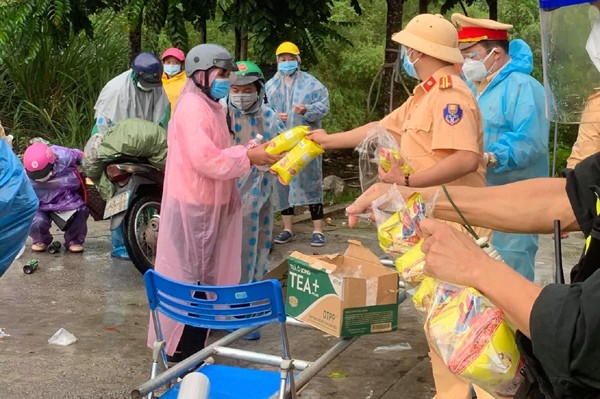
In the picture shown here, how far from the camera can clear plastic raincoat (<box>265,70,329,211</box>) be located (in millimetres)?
7688

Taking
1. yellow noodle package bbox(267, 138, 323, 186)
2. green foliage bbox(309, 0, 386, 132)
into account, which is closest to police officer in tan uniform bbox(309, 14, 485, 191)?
yellow noodle package bbox(267, 138, 323, 186)

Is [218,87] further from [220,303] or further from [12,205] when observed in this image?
[220,303]

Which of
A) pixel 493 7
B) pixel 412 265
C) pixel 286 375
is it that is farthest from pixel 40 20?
pixel 412 265

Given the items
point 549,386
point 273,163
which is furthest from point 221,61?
point 549,386

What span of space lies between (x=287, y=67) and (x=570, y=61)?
574 centimetres

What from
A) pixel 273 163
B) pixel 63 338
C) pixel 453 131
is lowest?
pixel 63 338

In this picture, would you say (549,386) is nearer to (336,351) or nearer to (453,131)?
(336,351)

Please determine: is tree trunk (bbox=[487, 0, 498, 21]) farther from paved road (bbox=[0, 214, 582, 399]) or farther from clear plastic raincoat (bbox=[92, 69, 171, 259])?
clear plastic raincoat (bbox=[92, 69, 171, 259])

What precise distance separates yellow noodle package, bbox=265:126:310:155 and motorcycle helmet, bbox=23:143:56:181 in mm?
2991

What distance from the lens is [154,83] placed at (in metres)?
7.04

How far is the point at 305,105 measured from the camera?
7.65 metres

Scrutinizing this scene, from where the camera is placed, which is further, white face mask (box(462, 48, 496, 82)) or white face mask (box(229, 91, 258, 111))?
white face mask (box(229, 91, 258, 111))

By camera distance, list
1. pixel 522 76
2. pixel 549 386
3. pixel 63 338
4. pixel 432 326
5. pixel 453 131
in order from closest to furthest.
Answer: pixel 549 386, pixel 432 326, pixel 453 131, pixel 522 76, pixel 63 338

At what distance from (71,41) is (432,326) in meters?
9.58
